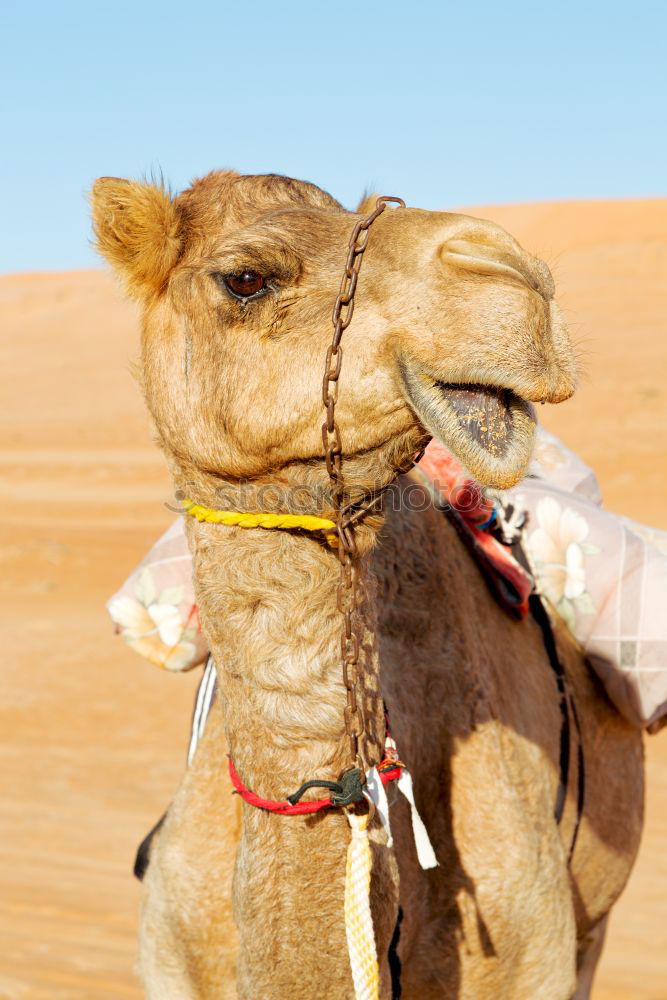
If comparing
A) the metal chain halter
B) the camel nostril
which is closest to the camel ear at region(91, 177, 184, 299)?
the metal chain halter

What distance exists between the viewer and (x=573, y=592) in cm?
362

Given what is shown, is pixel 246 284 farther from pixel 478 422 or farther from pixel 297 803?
pixel 297 803

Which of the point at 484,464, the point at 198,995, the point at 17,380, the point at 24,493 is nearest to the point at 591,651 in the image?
the point at 198,995

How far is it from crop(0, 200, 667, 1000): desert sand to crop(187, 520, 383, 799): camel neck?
66 centimetres

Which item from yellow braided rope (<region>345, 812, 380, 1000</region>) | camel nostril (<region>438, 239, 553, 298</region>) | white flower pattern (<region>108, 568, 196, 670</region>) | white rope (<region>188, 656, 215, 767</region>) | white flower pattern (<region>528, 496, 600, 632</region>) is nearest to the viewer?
camel nostril (<region>438, 239, 553, 298</region>)

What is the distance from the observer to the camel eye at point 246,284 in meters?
2.25

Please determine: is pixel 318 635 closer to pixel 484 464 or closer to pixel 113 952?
pixel 484 464

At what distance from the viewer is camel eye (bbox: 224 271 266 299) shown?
7.39 ft

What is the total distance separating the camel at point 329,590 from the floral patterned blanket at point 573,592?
59 centimetres

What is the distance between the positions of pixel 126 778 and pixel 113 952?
8.72ft

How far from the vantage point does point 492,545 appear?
10.9 ft

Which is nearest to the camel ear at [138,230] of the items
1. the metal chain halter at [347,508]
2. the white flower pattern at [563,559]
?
the metal chain halter at [347,508]

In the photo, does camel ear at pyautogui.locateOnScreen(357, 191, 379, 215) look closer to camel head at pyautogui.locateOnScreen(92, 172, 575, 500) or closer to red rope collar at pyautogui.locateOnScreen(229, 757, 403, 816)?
camel head at pyautogui.locateOnScreen(92, 172, 575, 500)

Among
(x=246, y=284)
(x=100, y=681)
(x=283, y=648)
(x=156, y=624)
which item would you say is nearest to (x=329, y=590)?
(x=283, y=648)
